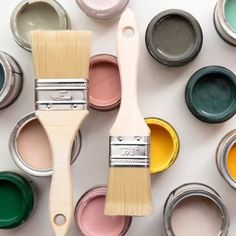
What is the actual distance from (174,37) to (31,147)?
35cm

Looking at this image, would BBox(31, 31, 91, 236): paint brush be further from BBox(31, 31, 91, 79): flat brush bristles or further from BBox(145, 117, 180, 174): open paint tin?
BBox(145, 117, 180, 174): open paint tin

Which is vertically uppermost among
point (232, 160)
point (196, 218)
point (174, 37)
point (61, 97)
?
point (174, 37)

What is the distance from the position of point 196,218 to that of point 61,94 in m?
0.35

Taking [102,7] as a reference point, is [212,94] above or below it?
below

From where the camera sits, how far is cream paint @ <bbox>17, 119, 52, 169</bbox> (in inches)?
39.1

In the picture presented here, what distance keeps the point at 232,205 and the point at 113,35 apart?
0.41m

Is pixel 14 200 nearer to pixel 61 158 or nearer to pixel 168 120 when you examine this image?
pixel 61 158

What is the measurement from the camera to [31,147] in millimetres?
1001

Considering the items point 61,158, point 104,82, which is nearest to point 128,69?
point 104,82

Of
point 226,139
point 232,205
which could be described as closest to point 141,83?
point 226,139

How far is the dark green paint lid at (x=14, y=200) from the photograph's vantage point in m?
0.97

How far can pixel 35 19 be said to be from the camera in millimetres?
1011

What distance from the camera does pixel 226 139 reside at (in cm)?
97

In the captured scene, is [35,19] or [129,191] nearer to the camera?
[129,191]
